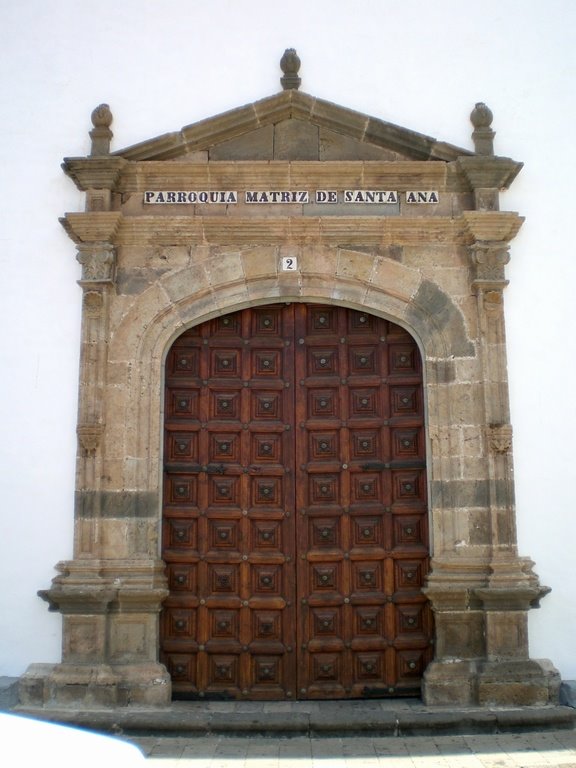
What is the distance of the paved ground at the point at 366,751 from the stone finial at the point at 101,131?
4.29m

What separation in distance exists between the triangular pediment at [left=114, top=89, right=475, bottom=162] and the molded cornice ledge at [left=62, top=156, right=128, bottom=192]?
0.14m

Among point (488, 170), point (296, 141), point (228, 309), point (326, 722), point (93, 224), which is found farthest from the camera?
point (296, 141)

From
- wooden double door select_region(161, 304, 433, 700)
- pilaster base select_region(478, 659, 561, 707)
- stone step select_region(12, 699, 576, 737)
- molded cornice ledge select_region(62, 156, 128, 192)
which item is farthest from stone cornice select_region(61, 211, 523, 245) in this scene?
stone step select_region(12, 699, 576, 737)

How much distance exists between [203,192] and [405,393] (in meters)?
2.22

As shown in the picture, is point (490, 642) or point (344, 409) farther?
point (344, 409)

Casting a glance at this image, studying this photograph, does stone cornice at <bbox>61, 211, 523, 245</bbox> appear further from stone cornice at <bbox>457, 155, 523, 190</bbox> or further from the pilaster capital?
stone cornice at <bbox>457, 155, 523, 190</bbox>

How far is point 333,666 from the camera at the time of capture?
19.8 feet

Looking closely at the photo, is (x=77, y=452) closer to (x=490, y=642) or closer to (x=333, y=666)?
(x=333, y=666)

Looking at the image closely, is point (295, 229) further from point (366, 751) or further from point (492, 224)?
point (366, 751)

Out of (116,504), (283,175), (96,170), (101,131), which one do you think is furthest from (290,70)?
(116,504)

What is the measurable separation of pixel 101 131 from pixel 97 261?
107 cm

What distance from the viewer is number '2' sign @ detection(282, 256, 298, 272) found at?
619cm

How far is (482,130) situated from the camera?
6.34 metres

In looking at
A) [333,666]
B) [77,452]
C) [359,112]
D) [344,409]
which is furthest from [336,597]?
[359,112]
